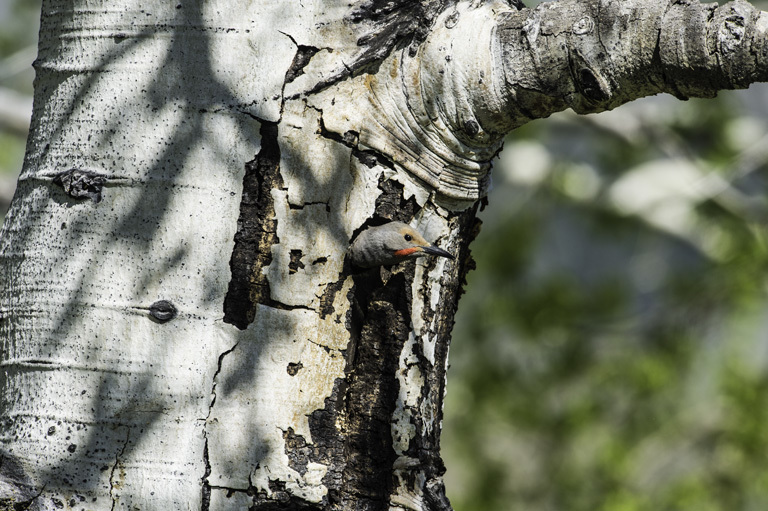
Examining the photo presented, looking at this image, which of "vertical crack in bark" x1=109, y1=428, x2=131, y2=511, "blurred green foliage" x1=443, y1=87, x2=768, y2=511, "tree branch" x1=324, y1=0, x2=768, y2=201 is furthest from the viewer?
"blurred green foliage" x1=443, y1=87, x2=768, y2=511

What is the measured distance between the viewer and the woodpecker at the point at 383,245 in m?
1.38

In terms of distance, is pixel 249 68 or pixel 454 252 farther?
pixel 454 252

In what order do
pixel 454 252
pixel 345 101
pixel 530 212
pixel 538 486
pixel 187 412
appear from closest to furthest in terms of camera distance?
pixel 187 412, pixel 345 101, pixel 454 252, pixel 538 486, pixel 530 212

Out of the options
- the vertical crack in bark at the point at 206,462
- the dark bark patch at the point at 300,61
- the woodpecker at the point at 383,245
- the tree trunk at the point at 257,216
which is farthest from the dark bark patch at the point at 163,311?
the dark bark patch at the point at 300,61

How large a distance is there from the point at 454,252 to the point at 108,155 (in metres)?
0.68

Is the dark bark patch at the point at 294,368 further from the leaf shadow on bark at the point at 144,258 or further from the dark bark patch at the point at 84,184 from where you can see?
the dark bark patch at the point at 84,184

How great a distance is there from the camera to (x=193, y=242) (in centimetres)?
131

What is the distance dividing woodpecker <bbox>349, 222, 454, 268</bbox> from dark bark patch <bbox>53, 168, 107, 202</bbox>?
0.45m

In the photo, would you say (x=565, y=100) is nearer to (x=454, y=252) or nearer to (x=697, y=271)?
(x=454, y=252)

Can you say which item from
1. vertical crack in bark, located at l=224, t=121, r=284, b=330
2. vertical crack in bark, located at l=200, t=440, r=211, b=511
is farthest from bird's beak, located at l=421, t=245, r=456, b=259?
vertical crack in bark, located at l=200, t=440, r=211, b=511

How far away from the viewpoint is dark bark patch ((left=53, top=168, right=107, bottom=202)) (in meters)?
1.31

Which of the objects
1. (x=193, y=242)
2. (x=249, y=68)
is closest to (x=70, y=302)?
(x=193, y=242)

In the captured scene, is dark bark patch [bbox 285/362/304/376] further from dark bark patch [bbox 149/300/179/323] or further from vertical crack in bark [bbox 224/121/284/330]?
dark bark patch [bbox 149/300/179/323]

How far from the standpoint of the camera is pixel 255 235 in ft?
4.39
